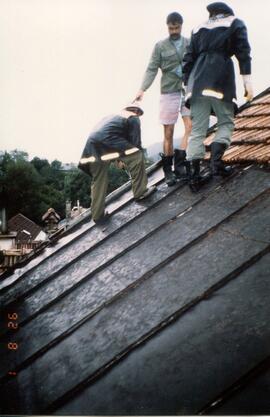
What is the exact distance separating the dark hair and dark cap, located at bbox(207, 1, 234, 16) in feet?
1.34

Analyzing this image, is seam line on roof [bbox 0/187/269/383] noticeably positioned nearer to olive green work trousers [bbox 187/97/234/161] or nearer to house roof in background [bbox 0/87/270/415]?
house roof in background [bbox 0/87/270/415]

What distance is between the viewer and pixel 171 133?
3609 millimetres

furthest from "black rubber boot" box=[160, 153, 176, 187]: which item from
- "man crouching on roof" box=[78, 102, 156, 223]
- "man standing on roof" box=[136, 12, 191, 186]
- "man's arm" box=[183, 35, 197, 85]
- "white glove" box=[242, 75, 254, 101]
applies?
"white glove" box=[242, 75, 254, 101]

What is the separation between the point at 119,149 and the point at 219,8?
1.25m

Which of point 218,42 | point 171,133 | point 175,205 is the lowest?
point 175,205

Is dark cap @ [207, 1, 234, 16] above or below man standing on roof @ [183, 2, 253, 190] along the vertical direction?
above

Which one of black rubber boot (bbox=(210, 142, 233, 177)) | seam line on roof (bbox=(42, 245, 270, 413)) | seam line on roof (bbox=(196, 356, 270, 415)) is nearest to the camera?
seam line on roof (bbox=(196, 356, 270, 415))

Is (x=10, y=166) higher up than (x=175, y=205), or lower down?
Answer: higher up

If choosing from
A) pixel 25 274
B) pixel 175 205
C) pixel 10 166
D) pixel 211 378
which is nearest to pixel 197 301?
pixel 211 378

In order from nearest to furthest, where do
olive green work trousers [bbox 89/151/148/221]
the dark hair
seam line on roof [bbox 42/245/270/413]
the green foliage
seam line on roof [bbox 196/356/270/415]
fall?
1. seam line on roof [bbox 196/356/270/415]
2. seam line on roof [bbox 42/245/270/413]
3. the dark hair
4. olive green work trousers [bbox 89/151/148/221]
5. the green foliage

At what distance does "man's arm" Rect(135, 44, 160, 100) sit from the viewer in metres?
3.51

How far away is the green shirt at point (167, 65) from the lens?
348 centimetres

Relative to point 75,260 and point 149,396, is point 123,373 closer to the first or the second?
point 149,396

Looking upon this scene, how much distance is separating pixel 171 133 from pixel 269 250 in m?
1.85
